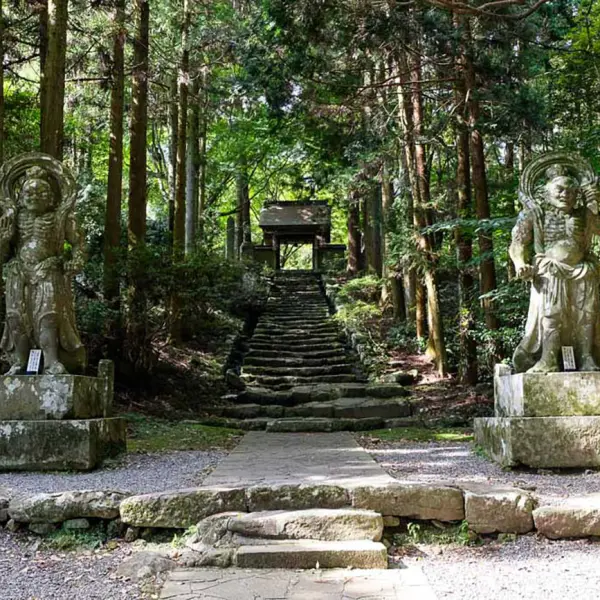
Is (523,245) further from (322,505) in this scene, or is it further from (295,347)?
(295,347)

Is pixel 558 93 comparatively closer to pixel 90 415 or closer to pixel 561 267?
pixel 561 267

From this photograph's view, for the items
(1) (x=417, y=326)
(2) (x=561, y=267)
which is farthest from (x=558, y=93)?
(2) (x=561, y=267)

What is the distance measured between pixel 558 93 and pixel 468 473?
27.9ft

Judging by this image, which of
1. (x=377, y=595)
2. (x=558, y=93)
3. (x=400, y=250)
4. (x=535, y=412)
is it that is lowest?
(x=377, y=595)

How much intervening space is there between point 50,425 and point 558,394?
166 inches

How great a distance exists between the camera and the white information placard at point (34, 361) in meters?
5.35

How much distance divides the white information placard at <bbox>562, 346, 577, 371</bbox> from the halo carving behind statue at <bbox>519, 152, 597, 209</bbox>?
136cm

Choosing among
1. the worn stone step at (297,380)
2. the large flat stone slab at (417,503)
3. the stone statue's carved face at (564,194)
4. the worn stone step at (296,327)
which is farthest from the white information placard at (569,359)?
the worn stone step at (296,327)

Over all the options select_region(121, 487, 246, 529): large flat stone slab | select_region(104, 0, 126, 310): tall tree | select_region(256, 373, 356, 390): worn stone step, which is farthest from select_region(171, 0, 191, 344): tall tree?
select_region(121, 487, 246, 529): large flat stone slab

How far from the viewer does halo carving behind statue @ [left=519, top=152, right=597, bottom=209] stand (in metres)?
5.53

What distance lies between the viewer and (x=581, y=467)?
15.8ft

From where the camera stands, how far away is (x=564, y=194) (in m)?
5.35

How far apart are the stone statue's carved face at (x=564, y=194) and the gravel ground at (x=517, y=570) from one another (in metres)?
2.98

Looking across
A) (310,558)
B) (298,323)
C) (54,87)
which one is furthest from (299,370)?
(310,558)
